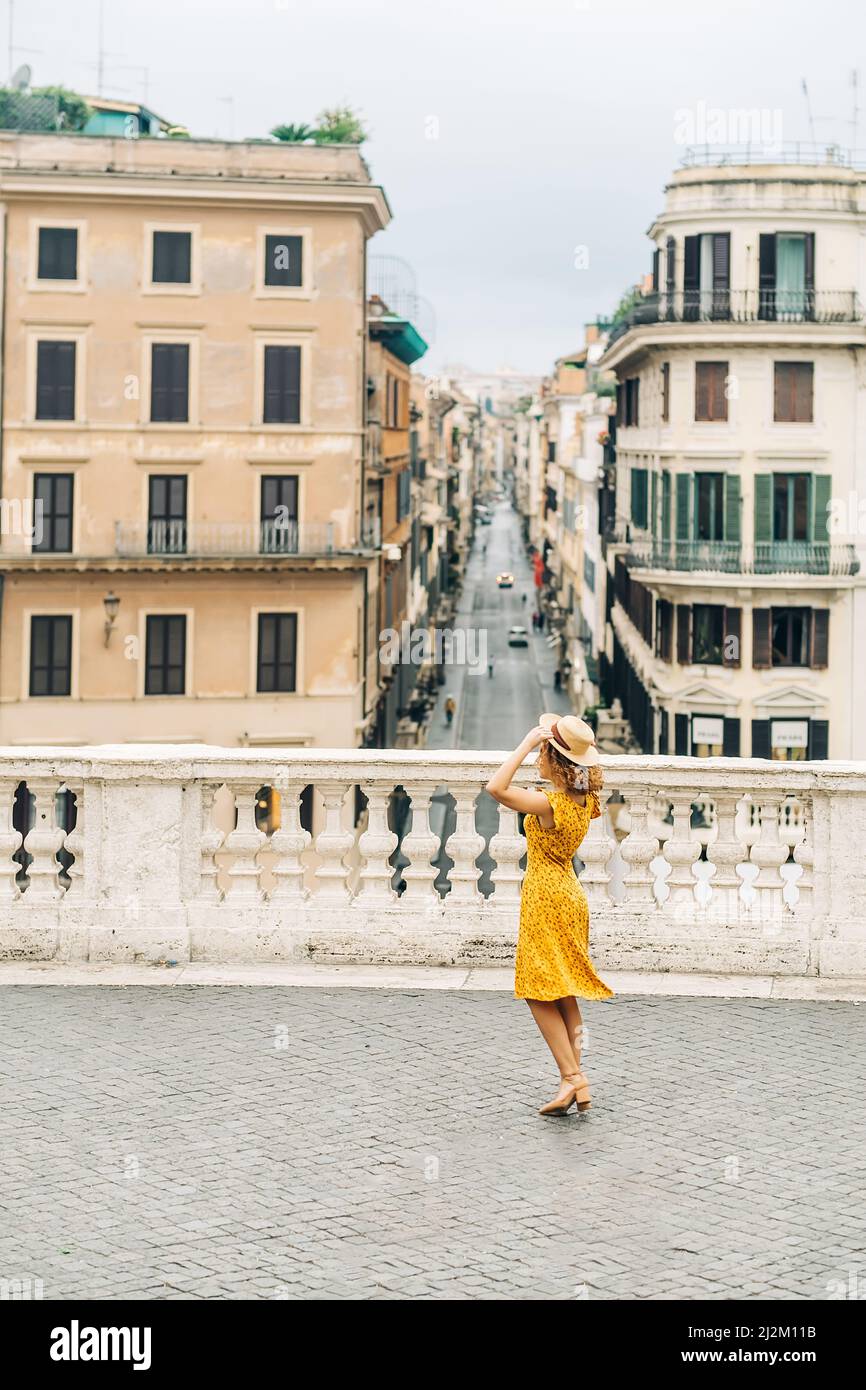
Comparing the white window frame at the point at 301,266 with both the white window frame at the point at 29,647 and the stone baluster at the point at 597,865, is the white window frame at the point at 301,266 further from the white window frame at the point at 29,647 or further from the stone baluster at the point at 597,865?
the stone baluster at the point at 597,865

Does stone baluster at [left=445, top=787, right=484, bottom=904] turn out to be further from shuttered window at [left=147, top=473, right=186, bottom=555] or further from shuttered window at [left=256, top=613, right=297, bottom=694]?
shuttered window at [left=256, top=613, right=297, bottom=694]

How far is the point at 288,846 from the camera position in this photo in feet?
34.1

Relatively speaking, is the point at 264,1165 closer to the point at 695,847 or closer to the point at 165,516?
the point at 695,847

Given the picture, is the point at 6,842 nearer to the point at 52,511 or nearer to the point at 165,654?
the point at 165,654

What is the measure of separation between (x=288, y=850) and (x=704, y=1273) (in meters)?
4.49

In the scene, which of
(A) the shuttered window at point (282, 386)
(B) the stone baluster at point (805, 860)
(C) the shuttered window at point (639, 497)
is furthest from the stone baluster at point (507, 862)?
(C) the shuttered window at point (639, 497)

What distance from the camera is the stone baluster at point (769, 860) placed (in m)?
10.1

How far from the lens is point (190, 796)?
1034cm

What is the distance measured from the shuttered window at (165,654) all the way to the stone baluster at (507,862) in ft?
124

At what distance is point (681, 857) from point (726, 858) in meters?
0.24

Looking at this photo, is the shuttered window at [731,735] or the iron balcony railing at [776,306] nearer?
the iron balcony railing at [776,306]

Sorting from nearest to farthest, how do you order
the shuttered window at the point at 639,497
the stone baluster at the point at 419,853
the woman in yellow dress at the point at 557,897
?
the woman in yellow dress at the point at 557,897 → the stone baluster at the point at 419,853 → the shuttered window at the point at 639,497

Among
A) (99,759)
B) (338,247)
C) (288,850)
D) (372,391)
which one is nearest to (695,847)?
(288,850)

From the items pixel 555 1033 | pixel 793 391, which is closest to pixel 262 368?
pixel 793 391
